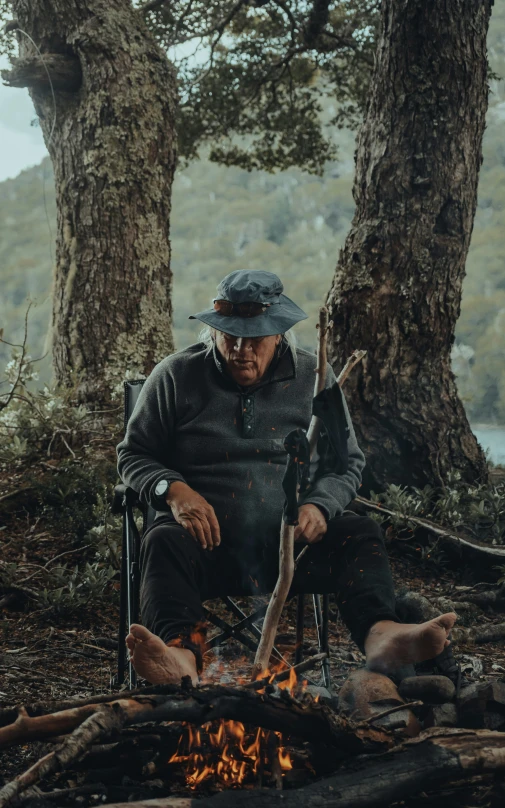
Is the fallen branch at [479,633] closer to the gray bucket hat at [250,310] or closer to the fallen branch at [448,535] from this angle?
the fallen branch at [448,535]

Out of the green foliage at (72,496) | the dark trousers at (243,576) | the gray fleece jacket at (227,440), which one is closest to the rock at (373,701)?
the dark trousers at (243,576)

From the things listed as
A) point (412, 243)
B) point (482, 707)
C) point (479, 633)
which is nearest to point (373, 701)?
point (482, 707)

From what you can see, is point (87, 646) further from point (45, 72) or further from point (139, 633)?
point (45, 72)

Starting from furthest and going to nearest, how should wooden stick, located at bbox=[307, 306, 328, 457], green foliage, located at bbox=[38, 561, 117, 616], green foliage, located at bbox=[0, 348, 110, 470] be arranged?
green foliage, located at bbox=[0, 348, 110, 470] < green foliage, located at bbox=[38, 561, 117, 616] < wooden stick, located at bbox=[307, 306, 328, 457]

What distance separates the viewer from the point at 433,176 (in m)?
5.18

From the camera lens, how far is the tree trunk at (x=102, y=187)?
614 cm

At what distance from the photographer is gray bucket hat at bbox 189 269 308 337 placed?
2852 mm

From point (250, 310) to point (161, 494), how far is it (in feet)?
2.33

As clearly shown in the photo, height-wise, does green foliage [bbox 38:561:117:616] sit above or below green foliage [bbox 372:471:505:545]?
below

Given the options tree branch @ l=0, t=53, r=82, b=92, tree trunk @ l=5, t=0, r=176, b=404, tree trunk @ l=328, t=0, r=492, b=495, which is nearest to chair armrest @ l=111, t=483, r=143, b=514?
tree trunk @ l=328, t=0, r=492, b=495

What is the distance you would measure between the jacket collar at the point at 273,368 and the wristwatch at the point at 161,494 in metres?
0.47

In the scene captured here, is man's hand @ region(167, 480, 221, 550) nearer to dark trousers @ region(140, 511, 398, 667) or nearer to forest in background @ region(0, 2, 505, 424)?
dark trousers @ region(140, 511, 398, 667)

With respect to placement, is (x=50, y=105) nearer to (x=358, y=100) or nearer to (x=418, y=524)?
(x=358, y=100)

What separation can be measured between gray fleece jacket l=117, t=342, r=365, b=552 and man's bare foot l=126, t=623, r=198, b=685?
64 centimetres
